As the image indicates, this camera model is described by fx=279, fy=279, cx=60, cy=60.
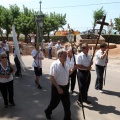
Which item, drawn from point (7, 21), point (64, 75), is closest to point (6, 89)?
point (64, 75)

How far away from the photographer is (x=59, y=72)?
19.3 feet

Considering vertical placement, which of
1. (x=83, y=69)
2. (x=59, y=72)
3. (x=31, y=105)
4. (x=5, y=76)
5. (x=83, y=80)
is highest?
(x=59, y=72)

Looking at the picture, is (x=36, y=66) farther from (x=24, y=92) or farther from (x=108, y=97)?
(x=108, y=97)

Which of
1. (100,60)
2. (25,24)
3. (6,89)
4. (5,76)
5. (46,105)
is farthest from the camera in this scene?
(25,24)

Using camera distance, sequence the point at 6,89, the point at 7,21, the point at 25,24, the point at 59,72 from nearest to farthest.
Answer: the point at 59,72
the point at 6,89
the point at 25,24
the point at 7,21

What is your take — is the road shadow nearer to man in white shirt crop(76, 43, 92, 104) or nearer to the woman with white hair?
the woman with white hair

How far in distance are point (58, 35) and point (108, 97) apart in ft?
131

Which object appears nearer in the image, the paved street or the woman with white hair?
the paved street

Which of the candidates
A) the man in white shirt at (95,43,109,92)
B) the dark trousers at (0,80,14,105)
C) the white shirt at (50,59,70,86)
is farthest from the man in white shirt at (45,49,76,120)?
the man in white shirt at (95,43,109,92)

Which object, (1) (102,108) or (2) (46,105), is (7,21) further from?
(1) (102,108)

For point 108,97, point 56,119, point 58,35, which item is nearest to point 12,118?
point 56,119

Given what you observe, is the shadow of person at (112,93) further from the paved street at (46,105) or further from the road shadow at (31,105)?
the road shadow at (31,105)

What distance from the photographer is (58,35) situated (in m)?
48.0

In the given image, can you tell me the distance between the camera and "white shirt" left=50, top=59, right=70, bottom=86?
19.3 ft
